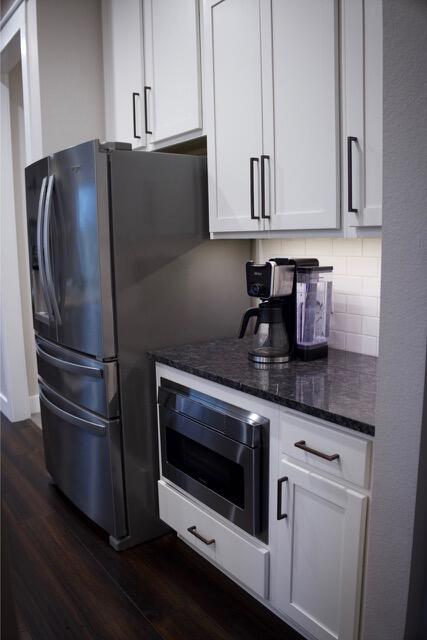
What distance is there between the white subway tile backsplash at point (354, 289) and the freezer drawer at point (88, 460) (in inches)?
39.4

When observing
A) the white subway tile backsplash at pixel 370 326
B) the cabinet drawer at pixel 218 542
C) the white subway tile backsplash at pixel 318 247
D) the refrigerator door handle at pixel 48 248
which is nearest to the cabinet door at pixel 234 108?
the white subway tile backsplash at pixel 318 247

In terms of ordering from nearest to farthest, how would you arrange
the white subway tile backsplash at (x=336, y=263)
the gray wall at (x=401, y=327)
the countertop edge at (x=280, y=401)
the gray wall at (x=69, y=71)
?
the gray wall at (x=401, y=327) < the countertop edge at (x=280, y=401) < the white subway tile backsplash at (x=336, y=263) < the gray wall at (x=69, y=71)

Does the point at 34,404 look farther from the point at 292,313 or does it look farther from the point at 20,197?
the point at 292,313

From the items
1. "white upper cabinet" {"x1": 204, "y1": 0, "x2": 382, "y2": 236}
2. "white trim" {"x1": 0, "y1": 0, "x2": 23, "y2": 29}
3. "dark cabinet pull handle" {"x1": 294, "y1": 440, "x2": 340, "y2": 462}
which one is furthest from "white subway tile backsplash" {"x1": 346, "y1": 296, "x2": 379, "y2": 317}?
"white trim" {"x1": 0, "y1": 0, "x2": 23, "y2": 29}

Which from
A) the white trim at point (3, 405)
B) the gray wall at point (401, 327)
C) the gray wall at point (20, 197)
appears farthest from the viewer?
the white trim at point (3, 405)

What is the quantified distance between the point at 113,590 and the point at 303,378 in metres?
1.10

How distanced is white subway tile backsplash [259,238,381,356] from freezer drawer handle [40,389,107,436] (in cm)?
102

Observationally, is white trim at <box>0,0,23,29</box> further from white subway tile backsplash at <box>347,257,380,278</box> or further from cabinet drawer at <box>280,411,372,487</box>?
cabinet drawer at <box>280,411,372,487</box>

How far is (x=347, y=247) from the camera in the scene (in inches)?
83.6

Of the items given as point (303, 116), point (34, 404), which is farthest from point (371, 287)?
point (34, 404)

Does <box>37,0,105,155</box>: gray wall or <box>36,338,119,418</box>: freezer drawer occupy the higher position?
<box>37,0,105,155</box>: gray wall

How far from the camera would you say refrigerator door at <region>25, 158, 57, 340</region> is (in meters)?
2.46

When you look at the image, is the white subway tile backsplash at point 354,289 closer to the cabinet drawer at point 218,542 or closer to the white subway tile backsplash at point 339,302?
the white subway tile backsplash at point 339,302

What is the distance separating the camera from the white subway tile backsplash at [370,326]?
2.06 meters
